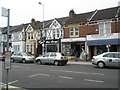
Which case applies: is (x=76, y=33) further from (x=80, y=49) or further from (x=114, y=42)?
(x=114, y=42)

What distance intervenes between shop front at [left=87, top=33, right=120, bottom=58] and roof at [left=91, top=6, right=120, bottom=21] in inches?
119

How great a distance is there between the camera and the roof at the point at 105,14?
2072 cm

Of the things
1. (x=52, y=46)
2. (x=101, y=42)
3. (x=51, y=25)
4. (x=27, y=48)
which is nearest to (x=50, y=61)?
(x=101, y=42)

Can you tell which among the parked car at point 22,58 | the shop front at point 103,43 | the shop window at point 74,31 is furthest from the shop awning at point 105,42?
the parked car at point 22,58

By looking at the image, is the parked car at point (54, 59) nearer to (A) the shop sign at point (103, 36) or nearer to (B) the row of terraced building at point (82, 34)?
(B) the row of terraced building at point (82, 34)

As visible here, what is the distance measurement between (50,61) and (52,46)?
34.2ft

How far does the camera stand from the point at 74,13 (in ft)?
87.6

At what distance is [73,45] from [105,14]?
287 inches

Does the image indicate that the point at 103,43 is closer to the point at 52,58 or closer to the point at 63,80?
the point at 52,58

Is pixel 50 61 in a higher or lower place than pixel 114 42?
lower

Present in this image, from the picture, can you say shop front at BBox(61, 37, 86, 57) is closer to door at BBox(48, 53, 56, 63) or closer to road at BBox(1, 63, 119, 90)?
door at BBox(48, 53, 56, 63)

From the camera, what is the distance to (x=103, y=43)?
64.7ft

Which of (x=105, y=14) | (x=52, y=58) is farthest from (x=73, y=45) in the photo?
(x=52, y=58)

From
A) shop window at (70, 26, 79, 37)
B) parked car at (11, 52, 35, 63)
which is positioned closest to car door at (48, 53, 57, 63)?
parked car at (11, 52, 35, 63)
